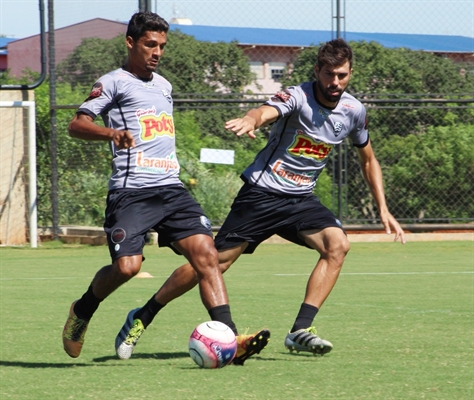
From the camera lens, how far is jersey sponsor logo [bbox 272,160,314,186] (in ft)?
21.6

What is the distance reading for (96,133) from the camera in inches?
215

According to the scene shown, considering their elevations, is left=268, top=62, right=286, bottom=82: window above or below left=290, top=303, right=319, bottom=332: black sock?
above

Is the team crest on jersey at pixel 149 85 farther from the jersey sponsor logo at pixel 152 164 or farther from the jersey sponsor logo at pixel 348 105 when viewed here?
the jersey sponsor logo at pixel 348 105

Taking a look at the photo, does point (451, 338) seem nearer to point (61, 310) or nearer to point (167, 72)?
point (61, 310)

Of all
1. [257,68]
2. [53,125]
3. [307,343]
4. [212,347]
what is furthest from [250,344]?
[257,68]

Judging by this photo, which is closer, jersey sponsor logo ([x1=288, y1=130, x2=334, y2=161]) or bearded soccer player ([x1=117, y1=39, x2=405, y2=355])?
bearded soccer player ([x1=117, y1=39, x2=405, y2=355])

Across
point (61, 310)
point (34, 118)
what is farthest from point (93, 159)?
point (61, 310)

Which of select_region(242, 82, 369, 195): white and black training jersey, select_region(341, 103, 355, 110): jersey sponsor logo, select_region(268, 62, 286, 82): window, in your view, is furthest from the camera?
select_region(268, 62, 286, 82): window

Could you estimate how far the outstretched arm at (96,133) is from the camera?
5.23m

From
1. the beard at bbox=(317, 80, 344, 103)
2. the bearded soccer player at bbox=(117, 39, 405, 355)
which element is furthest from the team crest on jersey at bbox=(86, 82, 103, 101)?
the beard at bbox=(317, 80, 344, 103)

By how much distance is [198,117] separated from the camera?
52.8ft

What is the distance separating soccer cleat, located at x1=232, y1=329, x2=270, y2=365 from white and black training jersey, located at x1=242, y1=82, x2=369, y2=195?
1.39 metres

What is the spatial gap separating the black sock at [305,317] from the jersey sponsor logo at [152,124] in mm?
1357

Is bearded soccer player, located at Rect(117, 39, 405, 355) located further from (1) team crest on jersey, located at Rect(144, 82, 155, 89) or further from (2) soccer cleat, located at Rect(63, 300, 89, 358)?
(1) team crest on jersey, located at Rect(144, 82, 155, 89)
